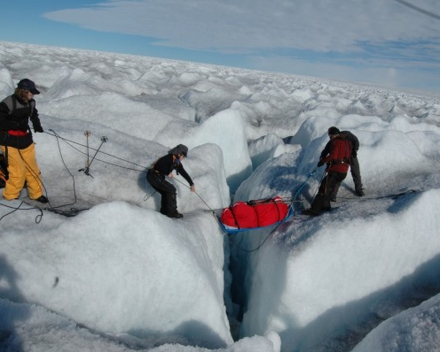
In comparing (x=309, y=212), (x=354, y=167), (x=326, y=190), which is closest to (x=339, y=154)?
(x=326, y=190)

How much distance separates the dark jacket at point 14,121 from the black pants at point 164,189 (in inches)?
66.3

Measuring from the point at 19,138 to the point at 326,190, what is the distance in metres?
4.24

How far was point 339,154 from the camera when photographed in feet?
16.2

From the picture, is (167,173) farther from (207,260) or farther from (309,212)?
(309,212)

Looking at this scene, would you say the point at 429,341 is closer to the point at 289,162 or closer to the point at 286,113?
the point at 289,162

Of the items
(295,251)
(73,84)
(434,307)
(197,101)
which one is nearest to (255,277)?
(295,251)

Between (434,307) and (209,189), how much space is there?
12.7 feet

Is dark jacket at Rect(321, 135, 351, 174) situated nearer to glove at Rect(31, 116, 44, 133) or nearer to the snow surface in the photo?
the snow surface

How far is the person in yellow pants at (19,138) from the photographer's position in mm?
4035

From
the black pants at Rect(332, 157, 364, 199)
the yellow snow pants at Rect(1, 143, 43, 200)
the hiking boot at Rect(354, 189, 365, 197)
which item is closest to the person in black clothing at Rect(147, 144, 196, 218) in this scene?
the yellow snow pants at Rect(1, 143, 43, 200)

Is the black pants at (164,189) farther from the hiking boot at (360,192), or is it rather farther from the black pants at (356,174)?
the hiking boot at (360,192)

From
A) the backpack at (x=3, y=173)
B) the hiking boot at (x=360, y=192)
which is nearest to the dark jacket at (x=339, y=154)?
the hiking boot at (x=360, y=192)

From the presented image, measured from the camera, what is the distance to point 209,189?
20.2 ft

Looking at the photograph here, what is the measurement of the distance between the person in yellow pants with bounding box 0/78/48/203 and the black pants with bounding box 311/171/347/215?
4.03m
